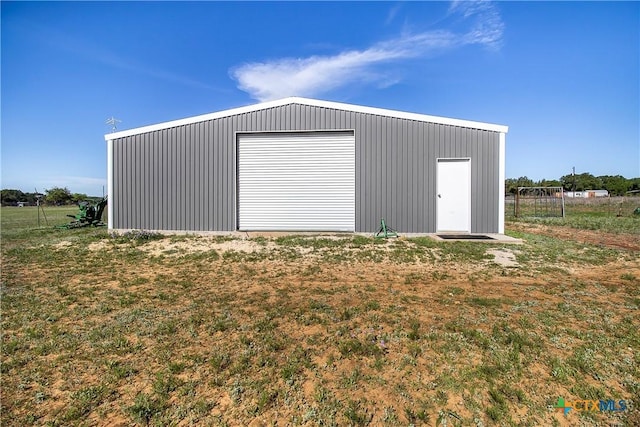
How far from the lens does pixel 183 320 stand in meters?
3.57

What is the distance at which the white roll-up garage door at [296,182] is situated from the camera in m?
10.3

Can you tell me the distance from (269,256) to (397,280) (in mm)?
3039

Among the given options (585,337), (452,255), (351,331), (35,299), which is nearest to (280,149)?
(452,255)

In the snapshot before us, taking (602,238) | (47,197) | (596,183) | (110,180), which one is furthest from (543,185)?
(47,197)

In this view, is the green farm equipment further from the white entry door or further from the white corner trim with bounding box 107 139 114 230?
the white entry door

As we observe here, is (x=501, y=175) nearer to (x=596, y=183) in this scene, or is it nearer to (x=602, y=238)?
(x=602, y=238)

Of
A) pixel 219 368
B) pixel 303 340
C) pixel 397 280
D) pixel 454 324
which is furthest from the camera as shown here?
pixel 397 280

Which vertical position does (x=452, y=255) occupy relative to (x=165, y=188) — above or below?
below

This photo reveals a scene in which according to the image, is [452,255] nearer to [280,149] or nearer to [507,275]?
[507,275]

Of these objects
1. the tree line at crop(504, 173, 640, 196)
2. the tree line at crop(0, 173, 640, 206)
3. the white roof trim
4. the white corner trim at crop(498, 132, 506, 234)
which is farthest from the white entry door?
the tree line at crop(504, 173, 640, 196)

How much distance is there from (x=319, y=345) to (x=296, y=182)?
7923 millimetres

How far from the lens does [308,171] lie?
10492 millimetres

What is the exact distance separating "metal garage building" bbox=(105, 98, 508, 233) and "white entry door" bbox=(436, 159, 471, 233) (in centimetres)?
3

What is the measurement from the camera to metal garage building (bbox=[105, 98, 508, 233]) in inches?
388
